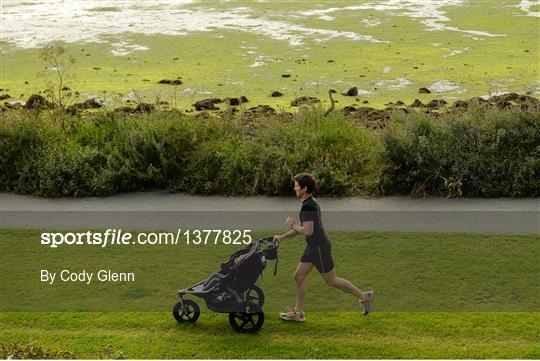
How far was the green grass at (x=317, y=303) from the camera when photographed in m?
8.94

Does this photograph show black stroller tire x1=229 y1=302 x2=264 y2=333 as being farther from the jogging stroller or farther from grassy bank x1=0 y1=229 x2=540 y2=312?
grassy bank x1=0 y1=229 x2=540 y2=312

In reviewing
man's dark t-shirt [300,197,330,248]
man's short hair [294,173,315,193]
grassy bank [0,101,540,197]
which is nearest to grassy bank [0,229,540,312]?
man's dark t-shirt [300,197,330,248]

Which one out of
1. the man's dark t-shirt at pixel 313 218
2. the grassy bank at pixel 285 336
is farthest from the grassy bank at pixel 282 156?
the man's dark t-shirt at pixel 313 218

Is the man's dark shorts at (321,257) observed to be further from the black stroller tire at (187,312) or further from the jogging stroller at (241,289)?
the black stroller tire at (187,312)

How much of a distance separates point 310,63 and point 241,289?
17369mm

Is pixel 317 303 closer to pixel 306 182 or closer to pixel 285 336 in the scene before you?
pixel 285 336

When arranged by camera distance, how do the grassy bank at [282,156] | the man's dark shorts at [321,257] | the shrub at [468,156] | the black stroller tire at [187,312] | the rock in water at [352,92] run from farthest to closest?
the rock in water at [352,92]
the grassy bank at [282,156]
the shrub at [468,156]
the black stroller tire at [187,312]
the man's dark shorts at [321,257]

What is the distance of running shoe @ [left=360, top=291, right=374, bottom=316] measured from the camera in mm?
9461

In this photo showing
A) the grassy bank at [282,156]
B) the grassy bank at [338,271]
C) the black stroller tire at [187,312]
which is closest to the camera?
the black stroller tire at [187,312]

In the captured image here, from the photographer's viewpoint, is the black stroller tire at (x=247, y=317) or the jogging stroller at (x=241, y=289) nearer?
the jogging stroller at (x=241, y=289)

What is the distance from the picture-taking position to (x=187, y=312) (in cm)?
946

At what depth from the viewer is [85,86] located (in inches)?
902

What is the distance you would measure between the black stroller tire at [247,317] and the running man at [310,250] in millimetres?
408

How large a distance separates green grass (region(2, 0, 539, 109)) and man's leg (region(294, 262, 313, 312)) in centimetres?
1051
